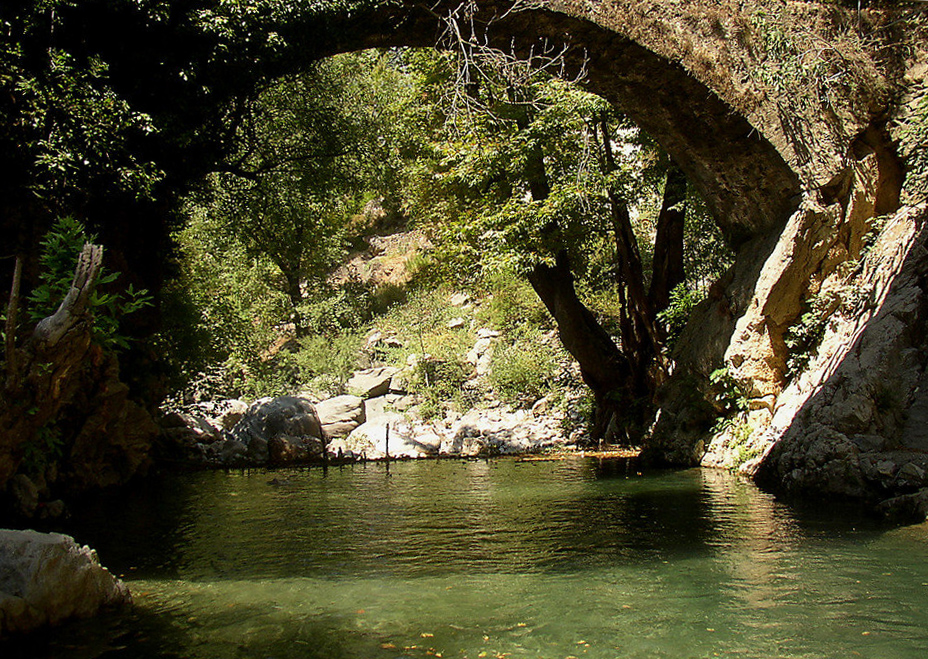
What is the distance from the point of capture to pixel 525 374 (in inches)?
666

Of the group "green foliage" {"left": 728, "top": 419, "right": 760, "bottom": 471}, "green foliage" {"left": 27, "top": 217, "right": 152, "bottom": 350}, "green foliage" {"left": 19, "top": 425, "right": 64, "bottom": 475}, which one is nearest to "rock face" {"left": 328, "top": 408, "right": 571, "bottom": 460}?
"green foliage" {"left": 728, "top": 419, "right": 760, "bottom": 471}

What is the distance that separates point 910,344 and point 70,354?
8.87 metres

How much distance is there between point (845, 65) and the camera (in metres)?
9.34

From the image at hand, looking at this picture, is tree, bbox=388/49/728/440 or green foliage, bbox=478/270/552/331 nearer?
tree, bbox=388/49/728/440

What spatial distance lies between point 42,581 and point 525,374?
550 inches

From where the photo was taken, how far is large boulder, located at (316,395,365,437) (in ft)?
51.3

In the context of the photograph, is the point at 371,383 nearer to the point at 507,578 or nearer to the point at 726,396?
the point at 726,396

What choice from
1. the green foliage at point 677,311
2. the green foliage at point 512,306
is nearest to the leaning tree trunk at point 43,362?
the green foliage at point 677,311

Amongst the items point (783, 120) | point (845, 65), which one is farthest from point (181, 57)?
point (845, 65)

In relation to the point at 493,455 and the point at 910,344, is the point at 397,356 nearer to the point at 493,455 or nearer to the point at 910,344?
the point at 493,455

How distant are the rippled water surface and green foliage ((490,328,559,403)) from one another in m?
8.92

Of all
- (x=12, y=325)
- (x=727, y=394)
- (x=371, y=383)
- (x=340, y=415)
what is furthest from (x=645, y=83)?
(x=371, y=383)

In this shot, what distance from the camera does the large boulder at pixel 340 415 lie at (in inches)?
616

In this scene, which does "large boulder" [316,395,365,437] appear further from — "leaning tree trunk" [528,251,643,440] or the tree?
"leaning tree trunk" [528,251,643,440]
